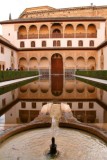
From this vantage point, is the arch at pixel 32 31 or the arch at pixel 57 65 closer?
the arch at pixel 32 31

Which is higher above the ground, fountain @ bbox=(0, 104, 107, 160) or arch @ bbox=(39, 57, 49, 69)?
arch @ bbox=(39, 57, 49, 69)

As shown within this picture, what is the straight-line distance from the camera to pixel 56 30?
44.3 metres

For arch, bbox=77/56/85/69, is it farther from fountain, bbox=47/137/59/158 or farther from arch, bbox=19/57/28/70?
fountain, bbox=47/137/59/158

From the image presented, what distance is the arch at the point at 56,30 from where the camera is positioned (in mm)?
42969

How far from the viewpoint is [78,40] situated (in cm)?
4269

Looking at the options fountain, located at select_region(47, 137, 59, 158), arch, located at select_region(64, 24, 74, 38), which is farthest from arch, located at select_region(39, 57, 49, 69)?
fountain, located at select_region(47, 137, 59, 158)

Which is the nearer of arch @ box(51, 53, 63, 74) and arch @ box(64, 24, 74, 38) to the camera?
A: arch @ box(64, 24, 74, 38)

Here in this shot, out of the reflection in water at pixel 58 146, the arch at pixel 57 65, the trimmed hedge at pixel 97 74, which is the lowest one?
the reflection in water at pixel 58 146

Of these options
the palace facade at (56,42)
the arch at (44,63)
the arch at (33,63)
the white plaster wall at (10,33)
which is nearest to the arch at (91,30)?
the palace facade at (56,42)

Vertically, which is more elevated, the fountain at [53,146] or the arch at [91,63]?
the arch at [91,63]

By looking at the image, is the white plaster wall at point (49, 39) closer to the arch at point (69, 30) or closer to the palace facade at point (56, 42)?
the palace facade at point (56, 42)

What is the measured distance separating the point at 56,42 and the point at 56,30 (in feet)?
9.58

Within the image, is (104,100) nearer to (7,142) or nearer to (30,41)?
(7,142)

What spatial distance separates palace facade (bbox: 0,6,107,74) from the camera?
42125mm
